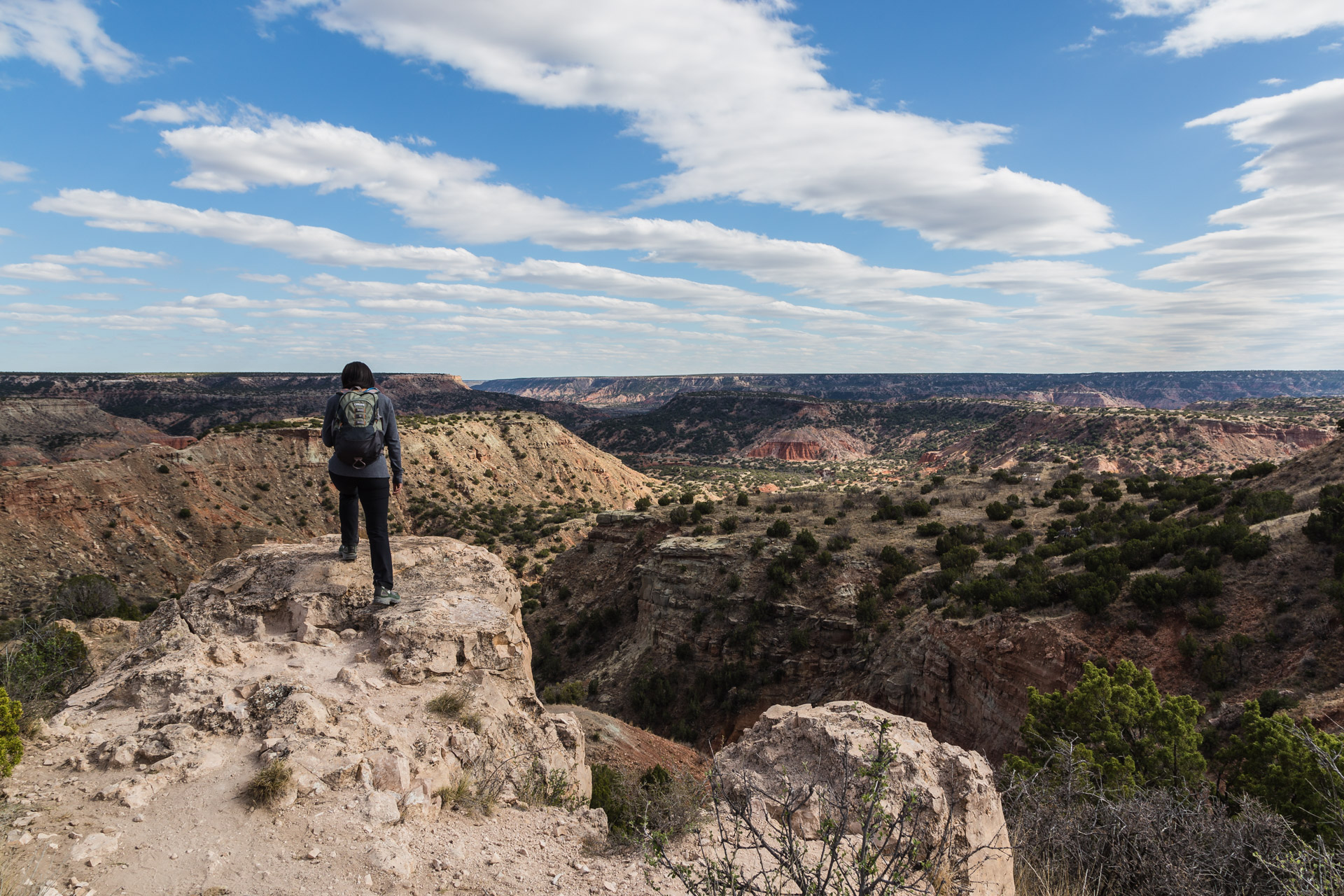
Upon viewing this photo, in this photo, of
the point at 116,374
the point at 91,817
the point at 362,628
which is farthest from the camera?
the point at 116,374

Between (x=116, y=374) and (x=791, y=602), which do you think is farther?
(x=116, y=374)

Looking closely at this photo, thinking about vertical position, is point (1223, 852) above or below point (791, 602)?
above

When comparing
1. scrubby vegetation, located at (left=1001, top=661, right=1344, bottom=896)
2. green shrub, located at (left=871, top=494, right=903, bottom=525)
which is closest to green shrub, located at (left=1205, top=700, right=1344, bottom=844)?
scrubby vegetation, located at (left=1001, top=661, right=1344, bottom=896)

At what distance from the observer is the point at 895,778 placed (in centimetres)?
596

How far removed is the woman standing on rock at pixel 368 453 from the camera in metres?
6.79

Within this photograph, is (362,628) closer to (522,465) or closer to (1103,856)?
(1103,856)

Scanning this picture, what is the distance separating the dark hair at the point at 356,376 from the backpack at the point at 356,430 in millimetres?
116

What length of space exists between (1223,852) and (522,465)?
198ft

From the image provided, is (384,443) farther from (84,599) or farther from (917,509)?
(84,599)

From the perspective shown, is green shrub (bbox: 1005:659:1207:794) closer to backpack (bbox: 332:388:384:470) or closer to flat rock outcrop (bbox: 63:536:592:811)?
flat rock outcrop (bbox: 63:536:592:811)

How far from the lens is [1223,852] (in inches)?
222

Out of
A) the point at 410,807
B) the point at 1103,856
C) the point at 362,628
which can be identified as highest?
the point at 362,628

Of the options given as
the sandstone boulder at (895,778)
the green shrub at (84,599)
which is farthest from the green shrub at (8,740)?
the green shrub at (84,599)

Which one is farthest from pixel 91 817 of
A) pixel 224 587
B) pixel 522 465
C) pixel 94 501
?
pixel 522 465
